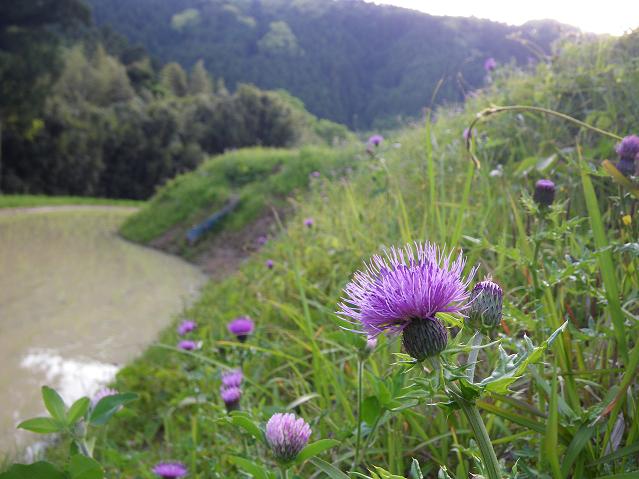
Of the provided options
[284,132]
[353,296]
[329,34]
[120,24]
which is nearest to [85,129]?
[284,132]

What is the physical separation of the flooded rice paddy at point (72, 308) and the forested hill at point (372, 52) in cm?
242

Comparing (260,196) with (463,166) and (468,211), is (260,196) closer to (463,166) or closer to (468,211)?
(463,166)

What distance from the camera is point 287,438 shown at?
24.7 inches

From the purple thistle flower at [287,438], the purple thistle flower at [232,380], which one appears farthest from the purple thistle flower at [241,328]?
the purple thistle flower at [287,438]

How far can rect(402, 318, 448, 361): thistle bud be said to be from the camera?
462mm

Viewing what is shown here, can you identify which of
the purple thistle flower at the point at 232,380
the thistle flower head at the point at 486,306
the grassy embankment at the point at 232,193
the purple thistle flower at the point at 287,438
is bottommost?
the grassy embankment at the point at 232,193

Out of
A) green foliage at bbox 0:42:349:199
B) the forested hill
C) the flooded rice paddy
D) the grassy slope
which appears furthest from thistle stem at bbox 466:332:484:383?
green foliage at bbox 0:42:349:199

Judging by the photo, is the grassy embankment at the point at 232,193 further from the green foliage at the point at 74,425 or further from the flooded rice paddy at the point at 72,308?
the green foliage at the point at 74,425

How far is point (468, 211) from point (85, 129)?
17.6 m

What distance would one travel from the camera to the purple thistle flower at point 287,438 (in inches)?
24.7

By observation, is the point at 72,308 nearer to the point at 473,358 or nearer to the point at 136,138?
the point at 473,358

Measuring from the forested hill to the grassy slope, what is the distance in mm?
411

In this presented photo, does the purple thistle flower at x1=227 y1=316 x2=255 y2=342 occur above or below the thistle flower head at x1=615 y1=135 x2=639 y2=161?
below

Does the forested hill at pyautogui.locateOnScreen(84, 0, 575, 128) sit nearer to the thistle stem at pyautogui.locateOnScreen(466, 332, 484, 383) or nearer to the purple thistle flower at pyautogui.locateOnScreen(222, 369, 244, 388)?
the purple thistle flower at pyautogui.locateOnScreen(222, 369, 244, 388)
